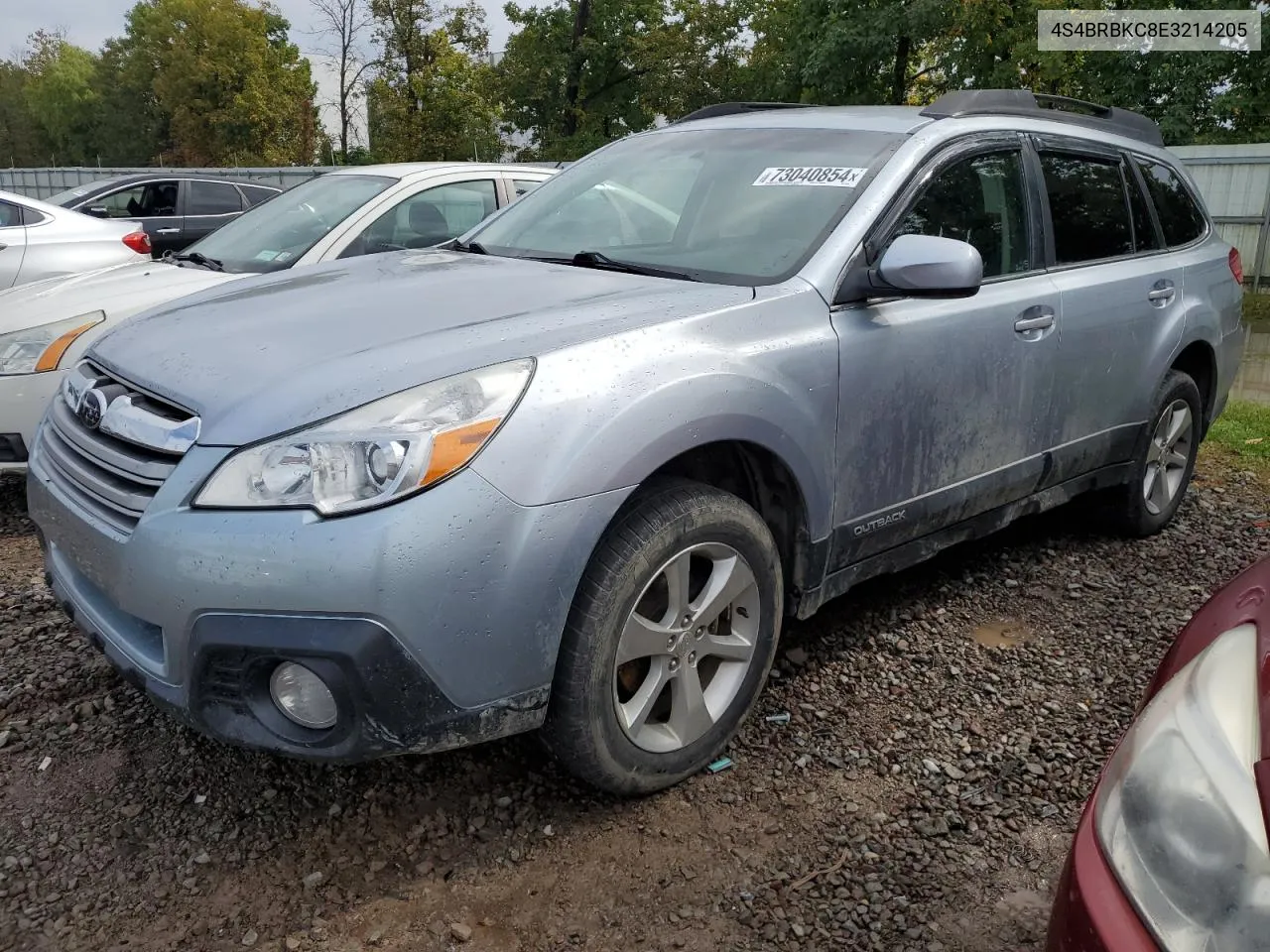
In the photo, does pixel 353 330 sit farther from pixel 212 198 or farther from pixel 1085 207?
pixel 212 198

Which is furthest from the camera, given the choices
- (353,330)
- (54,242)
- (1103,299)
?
(54,242)

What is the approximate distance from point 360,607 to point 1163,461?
12.3 feet

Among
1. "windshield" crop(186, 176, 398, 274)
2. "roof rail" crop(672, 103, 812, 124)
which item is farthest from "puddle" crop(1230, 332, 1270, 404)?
"windshield" crop(186, 176, 398, 274)

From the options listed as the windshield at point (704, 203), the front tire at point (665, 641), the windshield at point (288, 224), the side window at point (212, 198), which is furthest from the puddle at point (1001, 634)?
the side window at point (212, 198)

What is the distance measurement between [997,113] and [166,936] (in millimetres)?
3369

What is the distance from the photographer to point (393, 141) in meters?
25.9

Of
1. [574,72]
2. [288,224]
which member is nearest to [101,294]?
[288,224]

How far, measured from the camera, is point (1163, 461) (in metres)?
4.42

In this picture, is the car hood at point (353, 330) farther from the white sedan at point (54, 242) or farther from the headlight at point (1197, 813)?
the white sedan at point (54, 242)

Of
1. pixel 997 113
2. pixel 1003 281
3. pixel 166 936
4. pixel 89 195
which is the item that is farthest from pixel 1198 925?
pixel 89 195

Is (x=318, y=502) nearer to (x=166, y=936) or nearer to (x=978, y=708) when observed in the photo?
(x=166, y=936)

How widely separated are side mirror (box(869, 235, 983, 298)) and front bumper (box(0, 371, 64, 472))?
342 cm

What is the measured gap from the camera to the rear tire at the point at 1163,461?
4.18 meters

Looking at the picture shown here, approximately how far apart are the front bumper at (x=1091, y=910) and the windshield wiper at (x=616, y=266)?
6.11 ft
